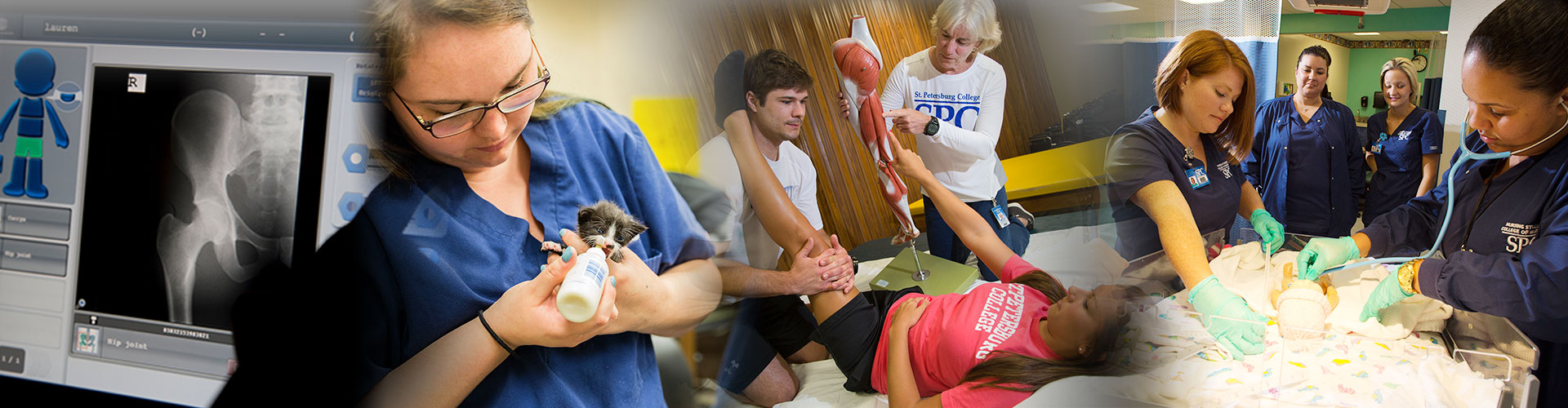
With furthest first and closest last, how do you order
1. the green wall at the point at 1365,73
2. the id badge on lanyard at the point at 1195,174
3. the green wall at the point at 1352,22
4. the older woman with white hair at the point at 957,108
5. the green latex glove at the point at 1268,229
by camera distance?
A: the green wall at the point at 1365,73 → the green wall at the point at 1352,22 → the green latex glove at the point at 1268,229 → the id badge on lanyard at the point at 1195,174 → the older woman with white hair at the point at 957,108

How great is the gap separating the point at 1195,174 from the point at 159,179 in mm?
1950

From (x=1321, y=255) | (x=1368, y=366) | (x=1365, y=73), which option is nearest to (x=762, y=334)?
(x=1368, y=366)

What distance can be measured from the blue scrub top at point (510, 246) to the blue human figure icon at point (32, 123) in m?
0.53

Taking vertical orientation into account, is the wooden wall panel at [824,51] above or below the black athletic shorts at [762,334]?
above

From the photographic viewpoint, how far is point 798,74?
0.95 metres

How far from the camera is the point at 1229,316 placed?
169 centimetres

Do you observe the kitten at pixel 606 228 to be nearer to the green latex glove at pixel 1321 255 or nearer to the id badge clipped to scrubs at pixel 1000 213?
the id badge clipped to scrubs at pixel 1000 213

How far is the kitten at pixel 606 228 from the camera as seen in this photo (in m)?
0.94

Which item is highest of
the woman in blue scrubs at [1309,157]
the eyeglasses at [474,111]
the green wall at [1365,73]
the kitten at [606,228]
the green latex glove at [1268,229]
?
the green wall at [1365,73]

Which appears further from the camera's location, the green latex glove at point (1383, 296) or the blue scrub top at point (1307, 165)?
the blue scrub top at point (1307, 165)

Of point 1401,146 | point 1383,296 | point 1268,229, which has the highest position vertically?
point 1401,146

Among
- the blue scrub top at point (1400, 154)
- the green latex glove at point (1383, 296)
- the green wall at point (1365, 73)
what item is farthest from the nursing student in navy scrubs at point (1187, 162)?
the green wall at point (1365, 73)

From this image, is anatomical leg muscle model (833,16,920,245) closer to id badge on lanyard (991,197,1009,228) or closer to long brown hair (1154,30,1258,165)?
id badge on lanyard (991,197,1009,228)

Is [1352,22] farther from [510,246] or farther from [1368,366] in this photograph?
[510,246]
